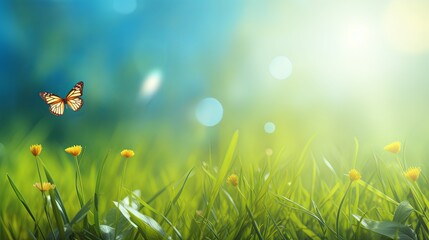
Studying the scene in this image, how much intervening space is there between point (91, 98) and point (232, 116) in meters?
→ 0.71

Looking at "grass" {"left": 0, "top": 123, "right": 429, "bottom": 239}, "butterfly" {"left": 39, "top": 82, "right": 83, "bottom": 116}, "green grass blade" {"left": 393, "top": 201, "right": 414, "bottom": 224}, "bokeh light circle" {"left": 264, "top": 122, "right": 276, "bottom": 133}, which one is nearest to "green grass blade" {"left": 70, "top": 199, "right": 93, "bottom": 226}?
"grass" {"left": 0, "top": 123, "right": 429, "bottom": 239}

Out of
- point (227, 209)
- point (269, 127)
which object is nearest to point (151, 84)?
point (269, 127)

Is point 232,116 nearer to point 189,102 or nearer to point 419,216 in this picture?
point 189,102

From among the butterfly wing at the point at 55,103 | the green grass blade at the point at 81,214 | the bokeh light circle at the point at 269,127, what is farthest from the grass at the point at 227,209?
the bokeh light circle at the point at 269,127

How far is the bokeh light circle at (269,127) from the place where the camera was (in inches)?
90.8

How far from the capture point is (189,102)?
251 centimetres

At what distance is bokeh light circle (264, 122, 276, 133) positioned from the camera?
7.57ft

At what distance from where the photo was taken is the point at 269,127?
7.63 ft

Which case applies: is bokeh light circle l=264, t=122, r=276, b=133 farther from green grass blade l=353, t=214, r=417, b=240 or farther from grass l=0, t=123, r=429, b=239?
green grass blade l=353, t=214, r=417, b=240

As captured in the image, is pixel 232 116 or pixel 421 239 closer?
pixel 421 239

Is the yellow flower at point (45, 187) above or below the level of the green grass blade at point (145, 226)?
above

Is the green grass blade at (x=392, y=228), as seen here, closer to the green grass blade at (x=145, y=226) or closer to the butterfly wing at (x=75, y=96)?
the green grass blade at (x=145, y=226)

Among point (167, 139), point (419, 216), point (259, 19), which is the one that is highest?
point (259, 19)

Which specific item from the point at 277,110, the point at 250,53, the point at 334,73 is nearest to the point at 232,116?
the point at 277,110
